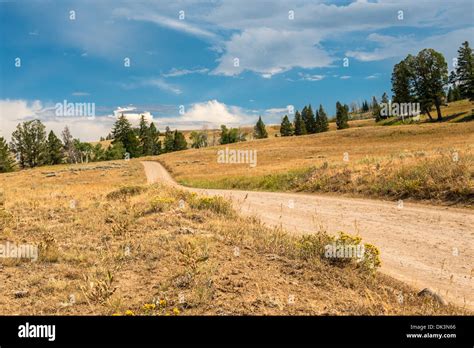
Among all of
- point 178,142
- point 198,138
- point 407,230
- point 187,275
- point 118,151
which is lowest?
point 407,230

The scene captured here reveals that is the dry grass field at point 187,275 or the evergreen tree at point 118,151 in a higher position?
the evergreen tree at point 118,151

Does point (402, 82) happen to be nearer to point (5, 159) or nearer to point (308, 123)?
point (308, 123)

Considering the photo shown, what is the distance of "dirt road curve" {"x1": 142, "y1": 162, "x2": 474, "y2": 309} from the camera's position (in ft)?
24.3

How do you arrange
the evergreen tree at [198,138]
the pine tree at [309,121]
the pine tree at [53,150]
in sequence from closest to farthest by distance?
the pine tree at [53,150] < the pine tree at [309,121] < the evergreen tree at [198,138]

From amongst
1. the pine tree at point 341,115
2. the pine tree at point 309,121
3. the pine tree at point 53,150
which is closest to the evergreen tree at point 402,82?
the pine tree at point 341,115

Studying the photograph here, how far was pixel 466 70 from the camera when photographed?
75875mm

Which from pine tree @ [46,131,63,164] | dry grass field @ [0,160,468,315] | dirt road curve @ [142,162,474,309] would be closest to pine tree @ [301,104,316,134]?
pine tree @ [46,131,63,164]

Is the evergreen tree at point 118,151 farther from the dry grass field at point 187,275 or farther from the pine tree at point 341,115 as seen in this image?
the dry grass field at point 187,275

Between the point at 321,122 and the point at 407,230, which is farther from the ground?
the point at 321,122

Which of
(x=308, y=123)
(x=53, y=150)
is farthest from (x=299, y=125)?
(x=53, y=150)

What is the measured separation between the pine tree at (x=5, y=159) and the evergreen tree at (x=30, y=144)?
2.46m

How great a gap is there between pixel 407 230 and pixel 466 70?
264ft

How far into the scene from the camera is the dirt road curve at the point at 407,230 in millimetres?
7402
